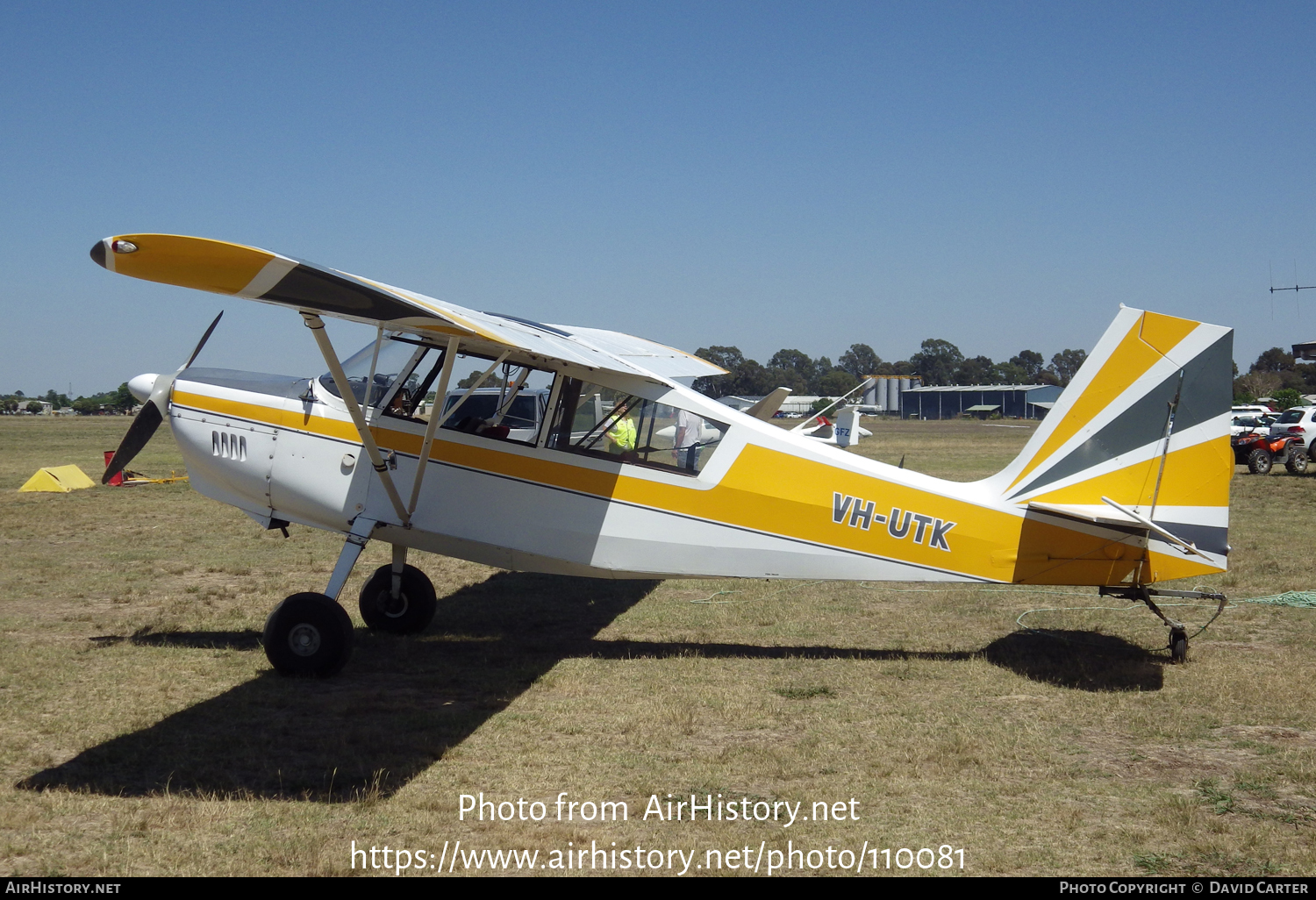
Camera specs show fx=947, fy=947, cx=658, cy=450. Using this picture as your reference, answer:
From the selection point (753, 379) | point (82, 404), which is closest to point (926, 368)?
point (753, 379)

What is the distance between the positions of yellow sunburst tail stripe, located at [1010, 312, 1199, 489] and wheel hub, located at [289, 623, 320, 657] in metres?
5.22

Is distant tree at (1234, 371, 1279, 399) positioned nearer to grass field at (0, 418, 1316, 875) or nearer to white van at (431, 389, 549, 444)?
grass field at (0, 418, 1316, 875)

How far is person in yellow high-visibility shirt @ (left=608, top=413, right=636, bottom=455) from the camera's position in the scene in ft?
23.7

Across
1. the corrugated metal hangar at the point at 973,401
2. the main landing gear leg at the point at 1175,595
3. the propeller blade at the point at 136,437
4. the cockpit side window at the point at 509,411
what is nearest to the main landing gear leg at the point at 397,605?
the cockpit side window at the point at 509,411

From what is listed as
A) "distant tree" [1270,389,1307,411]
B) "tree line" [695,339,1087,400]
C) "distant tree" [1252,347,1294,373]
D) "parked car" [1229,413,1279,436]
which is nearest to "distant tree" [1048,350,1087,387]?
"tree line" [695,339,1087,400]

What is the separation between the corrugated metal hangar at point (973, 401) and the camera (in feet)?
385

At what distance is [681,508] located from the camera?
720 centimetres

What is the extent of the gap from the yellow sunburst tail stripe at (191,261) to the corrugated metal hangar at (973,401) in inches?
4655

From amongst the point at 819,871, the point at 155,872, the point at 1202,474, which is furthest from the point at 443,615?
the point at 1202,474

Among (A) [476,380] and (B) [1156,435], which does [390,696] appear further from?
(B) [1156,435]

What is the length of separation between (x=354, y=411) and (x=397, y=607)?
98.3 inches
